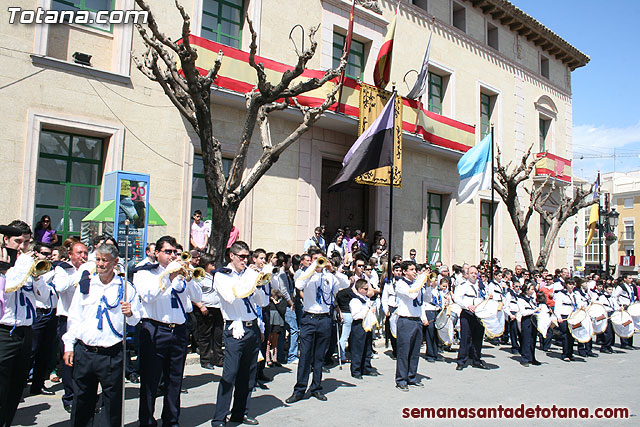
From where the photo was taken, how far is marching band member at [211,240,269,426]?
18.9 ft

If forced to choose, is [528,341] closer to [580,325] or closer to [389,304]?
[580,325]

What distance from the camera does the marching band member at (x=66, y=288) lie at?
594 cm

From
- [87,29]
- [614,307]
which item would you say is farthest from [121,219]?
[614,307]

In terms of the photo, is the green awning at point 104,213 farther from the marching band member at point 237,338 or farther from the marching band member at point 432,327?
the marching band member at point 432,327

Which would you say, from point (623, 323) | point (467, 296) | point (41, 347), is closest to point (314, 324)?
point (41, 347)

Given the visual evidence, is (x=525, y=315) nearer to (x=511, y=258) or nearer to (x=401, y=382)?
(x=401, y=382)

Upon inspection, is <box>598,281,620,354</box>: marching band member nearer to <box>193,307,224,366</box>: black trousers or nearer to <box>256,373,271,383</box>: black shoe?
<box>256,373,271,383</box>: black shoe

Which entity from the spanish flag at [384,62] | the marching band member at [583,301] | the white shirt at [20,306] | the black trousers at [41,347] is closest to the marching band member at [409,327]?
the black trousers at [41,347]

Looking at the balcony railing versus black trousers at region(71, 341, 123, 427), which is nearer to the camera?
black trousers at region(71, 341, 123, 427)

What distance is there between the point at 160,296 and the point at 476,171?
11000 mm

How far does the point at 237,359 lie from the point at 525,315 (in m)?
7.56

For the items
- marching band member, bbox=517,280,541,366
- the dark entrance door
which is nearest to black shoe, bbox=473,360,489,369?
marching band member, bbox=517,280,541,366

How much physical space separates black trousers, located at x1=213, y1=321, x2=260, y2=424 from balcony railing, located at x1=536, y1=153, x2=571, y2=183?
2023 centimetres

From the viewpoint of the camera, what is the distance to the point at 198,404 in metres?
6.68
